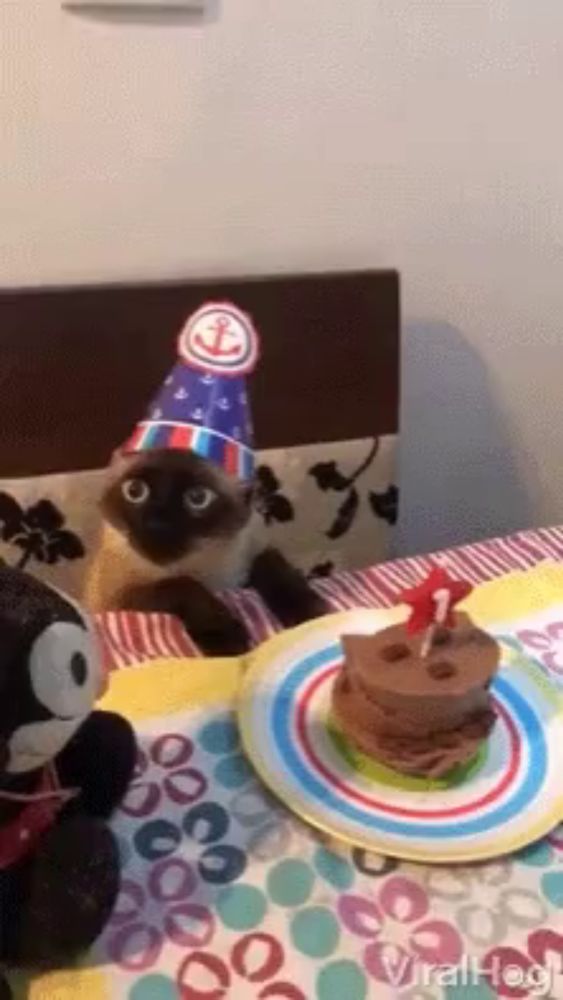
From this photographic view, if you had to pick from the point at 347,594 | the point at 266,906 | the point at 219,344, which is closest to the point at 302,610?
the point at 347,594

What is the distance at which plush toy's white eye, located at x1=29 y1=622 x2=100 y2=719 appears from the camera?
710mm

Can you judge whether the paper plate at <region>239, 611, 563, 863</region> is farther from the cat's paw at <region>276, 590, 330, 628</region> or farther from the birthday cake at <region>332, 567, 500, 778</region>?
the cat's paw at <region>276, 590, 330, 628</region>

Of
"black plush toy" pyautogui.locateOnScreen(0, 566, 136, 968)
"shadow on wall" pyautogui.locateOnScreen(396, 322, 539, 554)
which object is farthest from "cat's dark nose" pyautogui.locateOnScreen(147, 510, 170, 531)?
"shadow on wall" pyautogui.locateOnScreen(396, 322, 539, 554)

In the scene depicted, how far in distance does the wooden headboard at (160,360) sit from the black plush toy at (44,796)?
0.48 m

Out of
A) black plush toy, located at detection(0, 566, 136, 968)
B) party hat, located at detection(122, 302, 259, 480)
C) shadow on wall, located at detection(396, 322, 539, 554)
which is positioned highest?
party hat, located at detection(122, 302, 259, 480)

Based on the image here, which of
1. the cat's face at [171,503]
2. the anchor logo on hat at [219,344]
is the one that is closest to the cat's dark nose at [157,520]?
the cat's face at [171,503]

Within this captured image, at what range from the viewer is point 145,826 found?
0.86 meters

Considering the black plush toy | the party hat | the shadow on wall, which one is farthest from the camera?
the shadow on wall

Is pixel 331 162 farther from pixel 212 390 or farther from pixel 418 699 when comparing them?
pixel 418 699

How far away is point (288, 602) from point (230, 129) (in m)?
0.44

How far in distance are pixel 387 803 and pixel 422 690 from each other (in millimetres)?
81

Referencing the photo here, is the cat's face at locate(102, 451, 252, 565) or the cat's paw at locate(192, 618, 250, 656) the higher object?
the cat's face at locate(102, 451, 252, 565)

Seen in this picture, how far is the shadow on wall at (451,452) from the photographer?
1.45 m

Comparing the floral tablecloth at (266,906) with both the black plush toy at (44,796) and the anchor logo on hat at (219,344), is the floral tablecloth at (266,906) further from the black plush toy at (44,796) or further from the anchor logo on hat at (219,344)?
the anchor logo on hat at (219,344)
